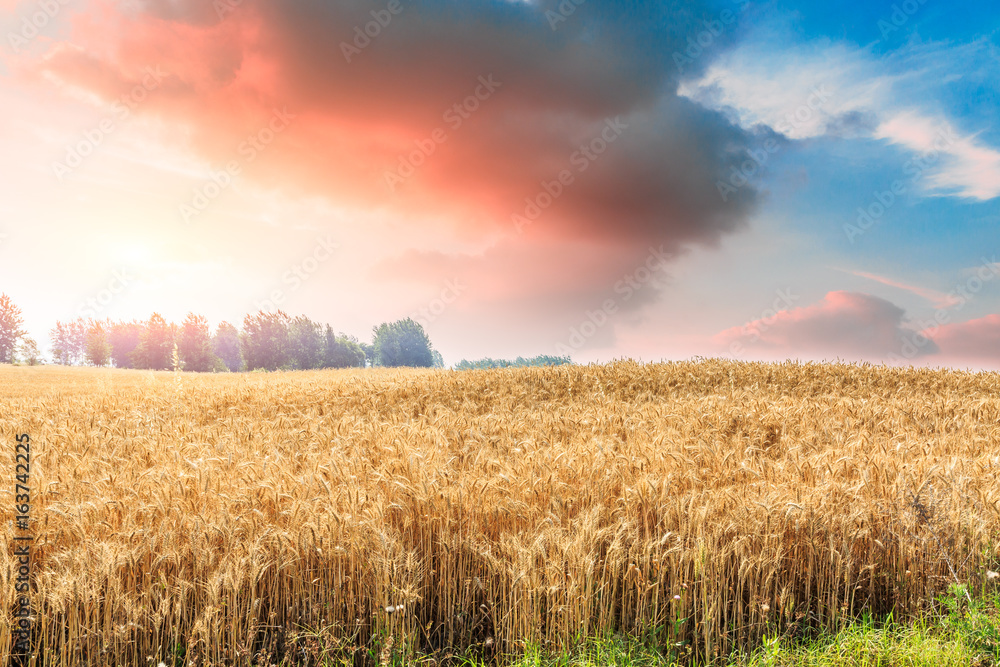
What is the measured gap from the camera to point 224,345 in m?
95.6

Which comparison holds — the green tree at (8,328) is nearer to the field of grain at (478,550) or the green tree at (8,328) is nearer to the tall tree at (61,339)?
the tall tree at (61,339)

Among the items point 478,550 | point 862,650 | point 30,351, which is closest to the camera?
point 862,650

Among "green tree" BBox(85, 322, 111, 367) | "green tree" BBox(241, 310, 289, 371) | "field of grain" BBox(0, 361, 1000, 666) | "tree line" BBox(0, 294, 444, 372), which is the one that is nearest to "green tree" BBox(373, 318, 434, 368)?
"tree line" BBox(0, 294, 444, 372)

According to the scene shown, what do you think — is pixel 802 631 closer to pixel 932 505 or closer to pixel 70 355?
pixel 932 505

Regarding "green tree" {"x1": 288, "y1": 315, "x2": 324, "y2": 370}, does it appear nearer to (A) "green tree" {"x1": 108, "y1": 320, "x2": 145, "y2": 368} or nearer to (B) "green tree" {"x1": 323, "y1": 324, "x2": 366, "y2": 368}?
(B) "green tree" {"x1": 323, "y1": 324, "x2": 366, "y2": 368}

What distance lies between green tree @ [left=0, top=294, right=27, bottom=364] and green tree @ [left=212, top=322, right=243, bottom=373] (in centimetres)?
2570

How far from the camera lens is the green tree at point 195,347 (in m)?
80.0

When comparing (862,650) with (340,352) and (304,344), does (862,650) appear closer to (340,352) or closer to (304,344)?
(304,344)

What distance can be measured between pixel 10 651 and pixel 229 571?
1569 millimetres

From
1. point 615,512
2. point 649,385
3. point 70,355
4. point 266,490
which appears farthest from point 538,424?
point 70,355

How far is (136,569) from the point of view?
13.4 ft

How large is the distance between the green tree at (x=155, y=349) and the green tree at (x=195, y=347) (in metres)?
1.66

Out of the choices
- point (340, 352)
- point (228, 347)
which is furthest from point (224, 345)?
point (340, 352)

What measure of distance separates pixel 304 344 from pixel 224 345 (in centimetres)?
1728
